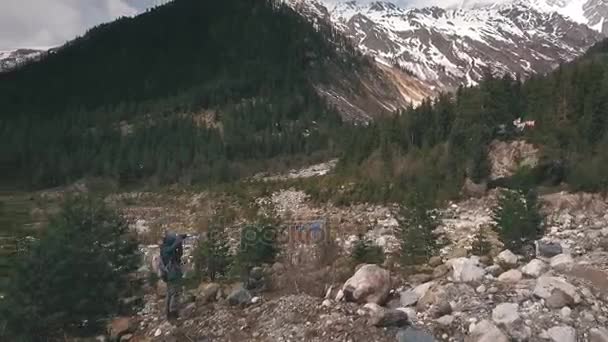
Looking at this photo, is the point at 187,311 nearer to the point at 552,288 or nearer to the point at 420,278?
the point at 420,278

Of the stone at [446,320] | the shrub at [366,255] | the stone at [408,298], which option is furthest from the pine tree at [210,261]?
the stone at [446,320]

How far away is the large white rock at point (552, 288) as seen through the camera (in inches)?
407

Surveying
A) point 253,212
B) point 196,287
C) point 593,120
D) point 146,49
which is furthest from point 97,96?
point 196,287

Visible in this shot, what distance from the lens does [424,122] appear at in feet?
215

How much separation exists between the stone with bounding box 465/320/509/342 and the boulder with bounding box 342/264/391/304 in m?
2.26

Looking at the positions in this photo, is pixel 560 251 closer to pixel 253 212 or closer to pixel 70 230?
→ pixel 70 230

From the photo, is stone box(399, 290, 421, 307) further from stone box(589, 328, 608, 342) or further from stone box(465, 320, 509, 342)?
stone box(589, 328, 608, 342)

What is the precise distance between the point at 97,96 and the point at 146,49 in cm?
3004

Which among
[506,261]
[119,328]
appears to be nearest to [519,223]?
[506,261]

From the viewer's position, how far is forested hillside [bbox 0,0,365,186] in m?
116

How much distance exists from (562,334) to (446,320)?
6.62 feet

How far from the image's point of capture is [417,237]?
19.1m

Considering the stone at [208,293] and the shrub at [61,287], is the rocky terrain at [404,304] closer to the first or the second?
the stone at [208,293]

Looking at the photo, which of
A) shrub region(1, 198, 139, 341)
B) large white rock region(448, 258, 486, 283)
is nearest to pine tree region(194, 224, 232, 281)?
shrub region(1, 198, 139, 341)
